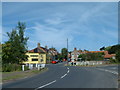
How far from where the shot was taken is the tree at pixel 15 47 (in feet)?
122

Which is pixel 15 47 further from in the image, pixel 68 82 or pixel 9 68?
pixel 68 82

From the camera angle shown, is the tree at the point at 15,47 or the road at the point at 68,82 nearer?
the road at the point at 68,82

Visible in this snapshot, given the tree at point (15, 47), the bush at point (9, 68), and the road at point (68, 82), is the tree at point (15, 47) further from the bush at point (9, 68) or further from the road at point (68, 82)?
the road at point (68, 82)

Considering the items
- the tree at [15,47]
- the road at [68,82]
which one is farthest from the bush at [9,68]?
the road at [68,82]

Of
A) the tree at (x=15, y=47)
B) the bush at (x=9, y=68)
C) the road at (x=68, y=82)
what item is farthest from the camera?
the tree at (x=15, y=47)

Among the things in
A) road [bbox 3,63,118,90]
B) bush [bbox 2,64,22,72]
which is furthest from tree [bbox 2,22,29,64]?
road [bbox 3,63,118,90]

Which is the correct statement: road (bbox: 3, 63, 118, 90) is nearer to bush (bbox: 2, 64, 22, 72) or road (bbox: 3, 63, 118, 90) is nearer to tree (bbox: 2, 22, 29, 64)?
bush (bbox: 2, 64, 22, 72)

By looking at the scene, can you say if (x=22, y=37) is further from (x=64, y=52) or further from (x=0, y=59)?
(x=64, y=52)

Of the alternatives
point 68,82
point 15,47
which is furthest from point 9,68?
point 68,82

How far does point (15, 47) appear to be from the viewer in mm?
38438

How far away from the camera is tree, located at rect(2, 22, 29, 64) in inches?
1467

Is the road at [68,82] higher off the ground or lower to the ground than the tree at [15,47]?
lower

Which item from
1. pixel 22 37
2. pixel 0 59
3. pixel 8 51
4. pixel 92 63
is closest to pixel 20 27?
pixel 22 37

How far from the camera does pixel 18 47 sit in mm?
38656
